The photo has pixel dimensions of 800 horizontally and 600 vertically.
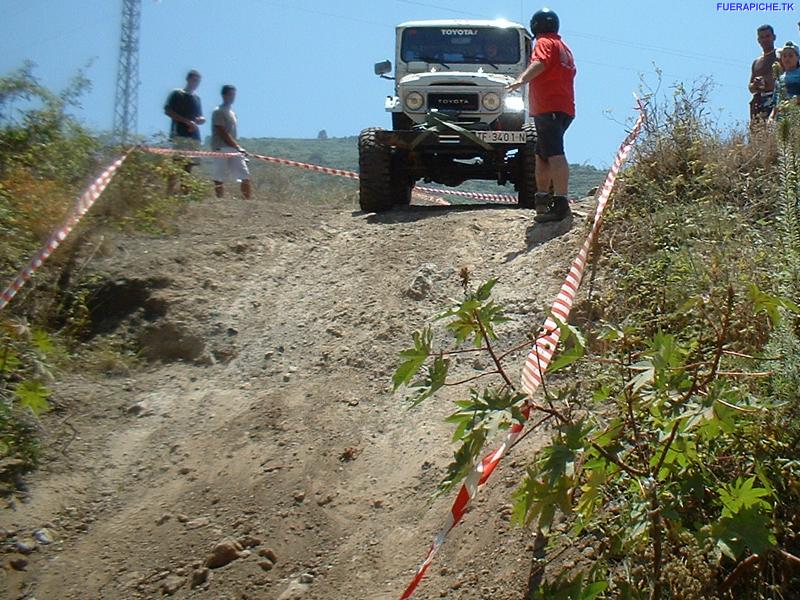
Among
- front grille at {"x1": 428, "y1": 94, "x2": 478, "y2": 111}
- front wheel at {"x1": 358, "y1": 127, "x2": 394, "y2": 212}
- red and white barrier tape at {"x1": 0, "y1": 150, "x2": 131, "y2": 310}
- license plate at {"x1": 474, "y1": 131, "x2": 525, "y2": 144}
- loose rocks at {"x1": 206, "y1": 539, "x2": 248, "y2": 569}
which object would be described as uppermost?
front grille at {"x1": 428, "y1": 94, "x2": 478, "y2": 111}

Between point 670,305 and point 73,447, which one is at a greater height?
point 670,305

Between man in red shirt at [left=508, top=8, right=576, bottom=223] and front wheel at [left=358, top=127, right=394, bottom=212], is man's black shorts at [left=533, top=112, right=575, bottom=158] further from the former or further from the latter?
front wheel at [left=358, top=127, right=394, bottom=212]

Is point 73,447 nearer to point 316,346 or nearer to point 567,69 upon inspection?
point 316,346

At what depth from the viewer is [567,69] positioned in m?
6.70

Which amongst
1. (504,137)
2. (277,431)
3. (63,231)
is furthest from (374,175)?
(277,431)

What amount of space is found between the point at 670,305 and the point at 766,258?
44 centimetres

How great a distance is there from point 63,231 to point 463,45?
16.3 ft

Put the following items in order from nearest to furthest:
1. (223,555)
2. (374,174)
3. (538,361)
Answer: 1. (538,361)
2. (223,555)
3. (374,174)

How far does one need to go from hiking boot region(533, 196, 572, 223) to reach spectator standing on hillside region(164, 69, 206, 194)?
448cm

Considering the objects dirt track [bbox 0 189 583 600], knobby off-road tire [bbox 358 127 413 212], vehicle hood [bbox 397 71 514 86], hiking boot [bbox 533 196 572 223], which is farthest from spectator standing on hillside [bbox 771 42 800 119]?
knobby off-road tire [bbox 358 127 413 212]

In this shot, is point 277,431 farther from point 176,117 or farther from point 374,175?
point 176,117

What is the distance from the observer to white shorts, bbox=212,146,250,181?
9.86m

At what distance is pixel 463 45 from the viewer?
33.8 ft

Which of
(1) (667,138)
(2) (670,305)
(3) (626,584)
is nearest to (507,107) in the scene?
(1) (667,138)
